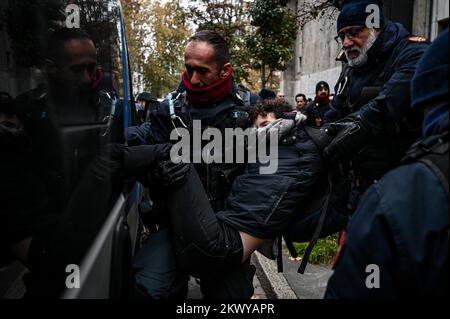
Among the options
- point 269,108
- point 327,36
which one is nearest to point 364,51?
point 269,108

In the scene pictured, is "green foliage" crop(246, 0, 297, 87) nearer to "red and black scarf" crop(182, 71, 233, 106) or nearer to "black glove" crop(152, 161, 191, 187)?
"red and black scarf" crop(182, 71, 233, 106)

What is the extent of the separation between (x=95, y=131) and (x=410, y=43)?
6.42ft

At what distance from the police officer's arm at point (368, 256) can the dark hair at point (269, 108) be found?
47.4 inches

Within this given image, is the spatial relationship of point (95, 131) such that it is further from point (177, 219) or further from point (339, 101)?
point (339, 101)

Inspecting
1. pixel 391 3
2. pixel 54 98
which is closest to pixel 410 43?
pixel 54 98

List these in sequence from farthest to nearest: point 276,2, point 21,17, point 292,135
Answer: point 276,2
point 292,135
point 21,17

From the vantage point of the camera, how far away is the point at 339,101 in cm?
325

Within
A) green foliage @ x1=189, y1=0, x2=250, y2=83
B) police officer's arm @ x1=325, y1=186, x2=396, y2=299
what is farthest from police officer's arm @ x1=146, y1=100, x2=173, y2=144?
green foliage @ x1=189, y1=0, x2=250, y2=83

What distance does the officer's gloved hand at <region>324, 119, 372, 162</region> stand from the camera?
232cm

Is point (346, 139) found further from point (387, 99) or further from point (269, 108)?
point (269, 108)

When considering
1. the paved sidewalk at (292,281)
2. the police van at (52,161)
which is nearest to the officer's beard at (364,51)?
the police van at (52,161)

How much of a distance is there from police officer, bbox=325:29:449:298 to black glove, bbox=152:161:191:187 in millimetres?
973

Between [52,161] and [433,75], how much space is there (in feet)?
3.77
